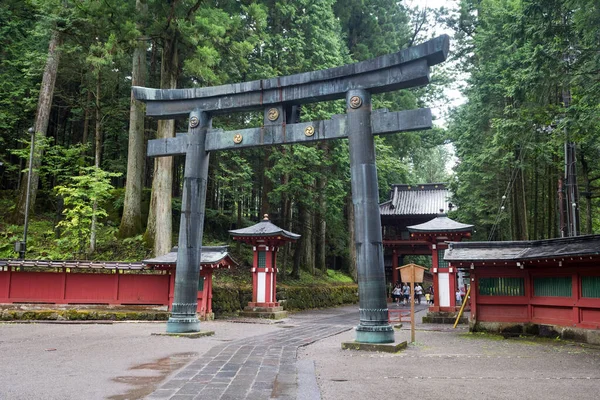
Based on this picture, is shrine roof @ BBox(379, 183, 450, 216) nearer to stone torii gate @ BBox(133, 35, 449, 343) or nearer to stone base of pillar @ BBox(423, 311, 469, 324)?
stone base of pillar @ BBox(423, 311, 469, 324)

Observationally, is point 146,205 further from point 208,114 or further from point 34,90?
point 208,114

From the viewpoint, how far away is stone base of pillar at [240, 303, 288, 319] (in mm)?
18797

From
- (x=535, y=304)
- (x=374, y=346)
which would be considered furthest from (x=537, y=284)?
(x=374, y=346)

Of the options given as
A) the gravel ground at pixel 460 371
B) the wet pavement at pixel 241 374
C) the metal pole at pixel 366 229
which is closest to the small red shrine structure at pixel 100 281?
the wet pavement at pixel 241 374

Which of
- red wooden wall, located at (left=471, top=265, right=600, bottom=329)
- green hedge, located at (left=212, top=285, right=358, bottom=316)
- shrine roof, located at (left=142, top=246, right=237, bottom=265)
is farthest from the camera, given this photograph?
green hedge, located at (left=212, top=285, right=358, bottom=316)

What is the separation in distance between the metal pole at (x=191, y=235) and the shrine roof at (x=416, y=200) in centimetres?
2325

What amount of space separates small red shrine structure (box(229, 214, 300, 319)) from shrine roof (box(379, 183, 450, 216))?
15.6m

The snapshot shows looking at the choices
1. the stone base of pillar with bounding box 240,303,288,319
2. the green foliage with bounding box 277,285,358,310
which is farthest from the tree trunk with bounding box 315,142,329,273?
the stone base of pillar with bounding box 240,303,288,319

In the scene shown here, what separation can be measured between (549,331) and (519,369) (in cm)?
616

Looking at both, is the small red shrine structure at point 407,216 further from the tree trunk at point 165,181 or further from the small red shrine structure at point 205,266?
the tree trunk at point 165,181

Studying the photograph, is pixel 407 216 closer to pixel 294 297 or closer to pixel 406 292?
pixel 406 292

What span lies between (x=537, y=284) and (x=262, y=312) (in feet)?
33.3

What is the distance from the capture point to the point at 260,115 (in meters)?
24.1

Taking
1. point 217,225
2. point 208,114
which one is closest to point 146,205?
point 217,225
